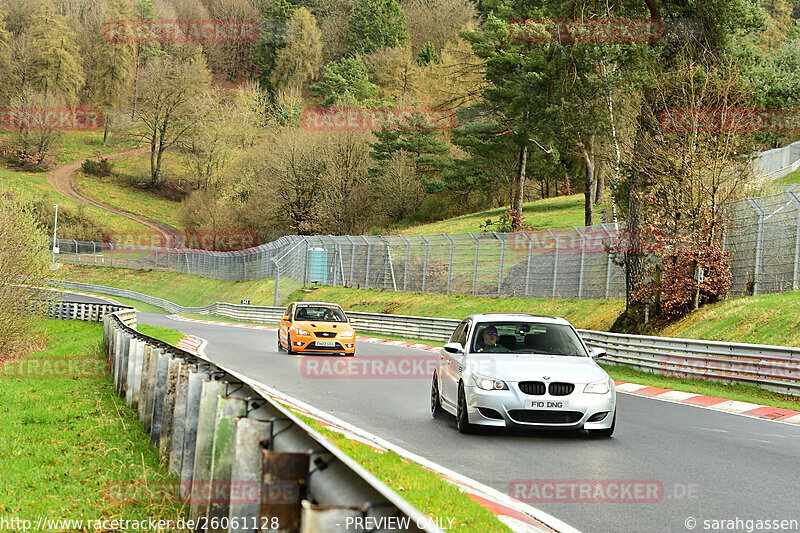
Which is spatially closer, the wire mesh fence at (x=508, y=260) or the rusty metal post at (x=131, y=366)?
the rusty metal post at (x=131, y=366)

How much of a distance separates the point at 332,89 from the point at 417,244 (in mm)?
69691

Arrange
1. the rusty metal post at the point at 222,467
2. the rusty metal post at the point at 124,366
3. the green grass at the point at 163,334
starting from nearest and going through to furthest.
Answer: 1. the rusty metal post at the point at 222,467
2. the rusty metal post at the point at 124,366
3. the green grass at the point at 163,334

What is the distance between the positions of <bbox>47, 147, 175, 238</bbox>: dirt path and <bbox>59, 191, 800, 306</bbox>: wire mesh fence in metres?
34.8

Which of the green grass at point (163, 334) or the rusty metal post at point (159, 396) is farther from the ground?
the rusty metal post at point (159, 396)

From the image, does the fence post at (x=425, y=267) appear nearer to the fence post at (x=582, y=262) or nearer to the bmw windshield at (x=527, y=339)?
the fence post at (x=582, y=262)

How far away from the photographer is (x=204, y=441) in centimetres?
572

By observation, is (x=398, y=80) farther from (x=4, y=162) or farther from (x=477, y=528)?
(x=477, y=528)

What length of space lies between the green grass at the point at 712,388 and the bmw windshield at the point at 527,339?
17.6 feet

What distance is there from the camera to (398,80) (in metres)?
104

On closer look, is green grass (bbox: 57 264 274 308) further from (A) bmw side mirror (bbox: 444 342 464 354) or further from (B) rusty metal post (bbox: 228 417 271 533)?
(B) rusty metal post (bbox: 228 417 271 533)

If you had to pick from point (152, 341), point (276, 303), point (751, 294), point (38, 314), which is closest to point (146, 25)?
point (276, 303)

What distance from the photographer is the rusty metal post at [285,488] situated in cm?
381

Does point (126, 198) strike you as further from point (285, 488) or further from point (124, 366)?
point (285, 488)

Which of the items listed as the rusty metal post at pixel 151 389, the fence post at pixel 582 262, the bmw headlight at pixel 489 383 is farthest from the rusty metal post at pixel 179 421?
the fence post at pixel 582 262
